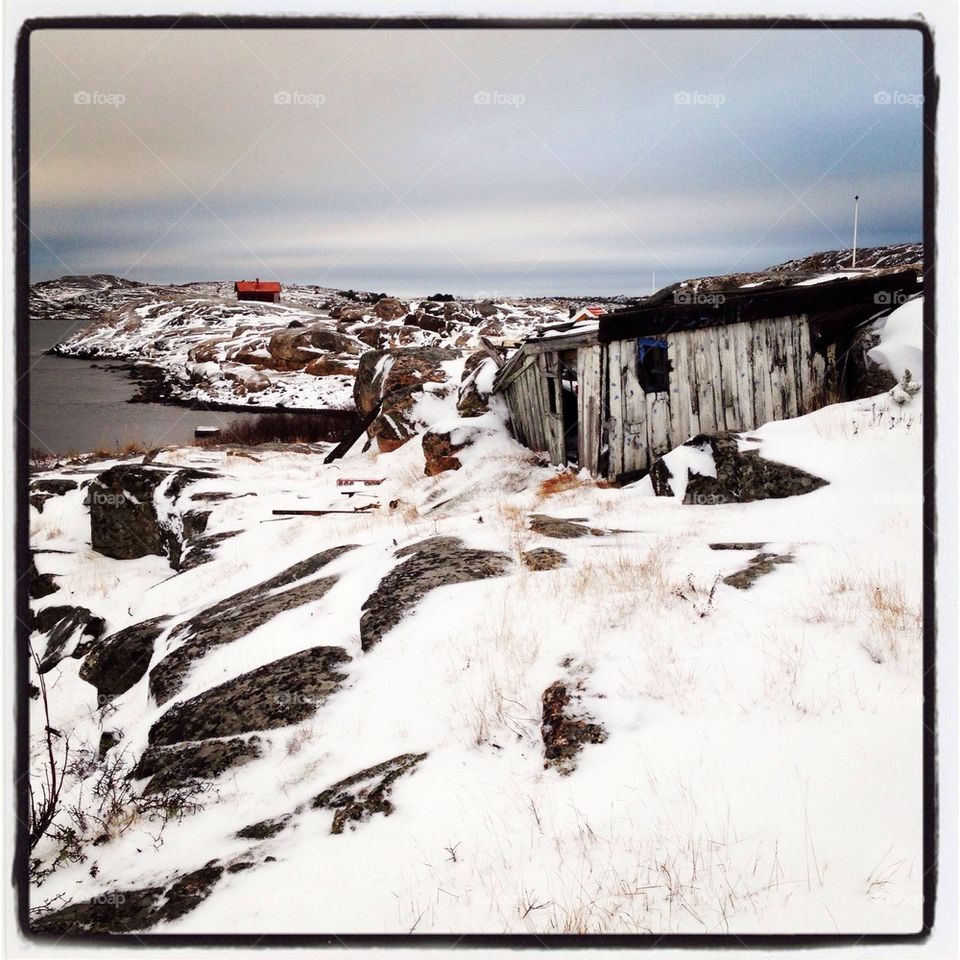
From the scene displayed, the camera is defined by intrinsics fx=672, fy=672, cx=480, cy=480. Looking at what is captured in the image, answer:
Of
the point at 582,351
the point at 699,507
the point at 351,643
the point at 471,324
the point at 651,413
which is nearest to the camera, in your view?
the point at 351,643

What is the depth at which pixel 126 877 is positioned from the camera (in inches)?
128

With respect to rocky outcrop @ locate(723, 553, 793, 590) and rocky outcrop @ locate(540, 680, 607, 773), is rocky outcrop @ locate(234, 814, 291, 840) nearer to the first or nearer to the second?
rocky outcrop @ locate(540, 680, 607, 773)

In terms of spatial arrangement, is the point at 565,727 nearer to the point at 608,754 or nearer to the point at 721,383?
the point at 608,754

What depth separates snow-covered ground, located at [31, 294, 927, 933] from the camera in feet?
8.10

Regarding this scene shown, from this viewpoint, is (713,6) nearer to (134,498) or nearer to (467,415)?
(467,415)

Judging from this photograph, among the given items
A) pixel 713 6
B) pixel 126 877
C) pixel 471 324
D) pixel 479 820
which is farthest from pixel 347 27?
pixel 471 324

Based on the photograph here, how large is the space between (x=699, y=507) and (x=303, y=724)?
4.89 m

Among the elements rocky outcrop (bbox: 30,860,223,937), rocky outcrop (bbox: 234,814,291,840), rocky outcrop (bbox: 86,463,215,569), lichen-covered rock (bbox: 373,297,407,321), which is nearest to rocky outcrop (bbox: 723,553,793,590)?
rocky outcrop (bbox: 234,814,291,840)

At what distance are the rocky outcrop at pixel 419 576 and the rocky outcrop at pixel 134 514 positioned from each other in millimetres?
9225

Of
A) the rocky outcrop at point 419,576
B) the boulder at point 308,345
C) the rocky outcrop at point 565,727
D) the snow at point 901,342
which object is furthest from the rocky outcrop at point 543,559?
the boulder at point 308,345

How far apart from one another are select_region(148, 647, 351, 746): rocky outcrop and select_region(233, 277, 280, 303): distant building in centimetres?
7325

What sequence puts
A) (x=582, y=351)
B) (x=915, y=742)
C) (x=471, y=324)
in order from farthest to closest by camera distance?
(x=471, y=324) < (x=582, y=351) < (x=915, y=742)

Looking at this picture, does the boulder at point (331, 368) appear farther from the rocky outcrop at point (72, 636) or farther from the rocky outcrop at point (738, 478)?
the rocky outcrop at point (738, 478)

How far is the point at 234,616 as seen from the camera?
5.96 meters
